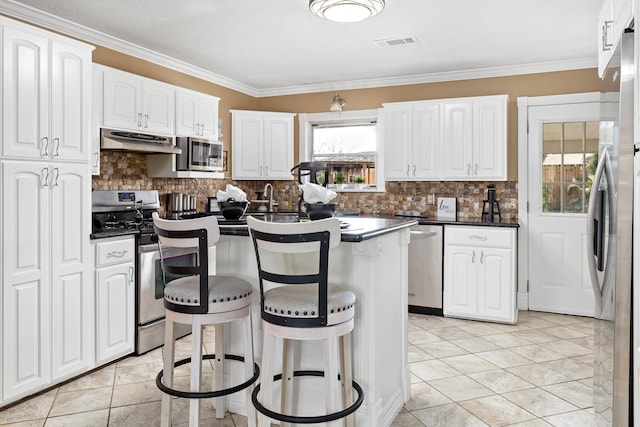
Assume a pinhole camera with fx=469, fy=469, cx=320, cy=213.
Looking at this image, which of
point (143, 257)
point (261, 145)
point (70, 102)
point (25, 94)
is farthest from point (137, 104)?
point (261, 145)

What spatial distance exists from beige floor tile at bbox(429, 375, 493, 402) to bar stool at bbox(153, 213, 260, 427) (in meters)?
1.29

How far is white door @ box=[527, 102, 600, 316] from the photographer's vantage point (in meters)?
4.67

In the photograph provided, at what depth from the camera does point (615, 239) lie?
170cm

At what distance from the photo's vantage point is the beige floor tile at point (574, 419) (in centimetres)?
253

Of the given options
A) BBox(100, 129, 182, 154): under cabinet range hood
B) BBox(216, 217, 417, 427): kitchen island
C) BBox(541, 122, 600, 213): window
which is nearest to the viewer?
BBox(216, 217, 417, 427): kitchen island

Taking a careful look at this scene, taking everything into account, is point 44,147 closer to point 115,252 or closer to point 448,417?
point 115,252

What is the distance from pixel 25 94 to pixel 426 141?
3.66m

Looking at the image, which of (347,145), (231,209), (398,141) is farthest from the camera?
(347,145)

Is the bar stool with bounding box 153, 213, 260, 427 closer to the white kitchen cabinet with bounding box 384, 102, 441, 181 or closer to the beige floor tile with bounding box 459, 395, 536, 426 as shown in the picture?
the beige floor tile with bounding box 459, 395, 536, 426

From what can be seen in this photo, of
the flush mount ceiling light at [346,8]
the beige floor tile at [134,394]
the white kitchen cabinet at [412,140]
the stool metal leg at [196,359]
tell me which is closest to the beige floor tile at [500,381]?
the stool metal leg at [196,359]

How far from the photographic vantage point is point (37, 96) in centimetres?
286

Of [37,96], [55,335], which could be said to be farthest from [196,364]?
[37,96]

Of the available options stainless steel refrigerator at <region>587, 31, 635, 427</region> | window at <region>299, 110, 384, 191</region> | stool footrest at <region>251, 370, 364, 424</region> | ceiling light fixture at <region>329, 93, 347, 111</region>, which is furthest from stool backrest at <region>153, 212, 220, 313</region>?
window at <region>299, 110, 384, 191</region>

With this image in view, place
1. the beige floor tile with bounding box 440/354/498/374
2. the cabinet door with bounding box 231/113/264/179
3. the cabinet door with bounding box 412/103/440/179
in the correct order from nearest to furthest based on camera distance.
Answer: the beige floor tile with bounding box 440/354/498/374 < the cabinet door with bounding box 412/103/440/179 < the cabinet door with bounding box 231/113/264/179
